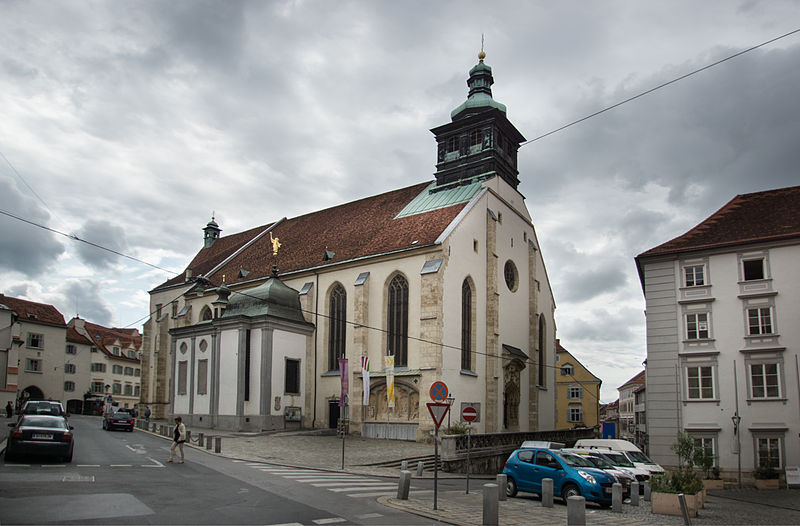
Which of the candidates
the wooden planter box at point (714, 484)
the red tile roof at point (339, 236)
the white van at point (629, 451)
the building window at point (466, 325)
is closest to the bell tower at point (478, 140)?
the red tile roof at point (339, 236)

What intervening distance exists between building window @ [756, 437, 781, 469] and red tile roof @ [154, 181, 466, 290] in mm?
17377

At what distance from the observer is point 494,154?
133 ft

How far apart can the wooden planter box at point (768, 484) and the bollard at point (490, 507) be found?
17.4 meters

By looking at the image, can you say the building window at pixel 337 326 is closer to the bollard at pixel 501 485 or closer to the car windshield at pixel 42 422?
the car windshield at pixel 42 422

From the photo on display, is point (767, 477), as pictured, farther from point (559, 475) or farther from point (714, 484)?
point (559, 475)

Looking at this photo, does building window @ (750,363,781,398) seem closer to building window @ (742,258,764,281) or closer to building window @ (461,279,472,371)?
building window @ (742,258,764,281)

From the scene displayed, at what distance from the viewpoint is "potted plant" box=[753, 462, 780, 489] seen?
2431 centimetres

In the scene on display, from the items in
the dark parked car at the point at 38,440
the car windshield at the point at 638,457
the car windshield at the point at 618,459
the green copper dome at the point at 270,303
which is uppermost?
the green copper dome at the point at 270,303

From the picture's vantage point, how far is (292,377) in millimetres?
38594

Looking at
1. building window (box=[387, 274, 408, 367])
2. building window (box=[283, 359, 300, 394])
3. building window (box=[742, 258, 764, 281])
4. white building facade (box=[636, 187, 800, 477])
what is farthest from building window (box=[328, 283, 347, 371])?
building window (box=[742, 258, 764, 281])

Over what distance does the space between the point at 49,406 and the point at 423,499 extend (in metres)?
19.8

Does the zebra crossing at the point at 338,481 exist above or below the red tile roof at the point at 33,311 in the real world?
below

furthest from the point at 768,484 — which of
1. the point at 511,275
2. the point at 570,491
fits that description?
the point at 511,275

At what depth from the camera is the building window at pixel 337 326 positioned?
3906 centimetres
